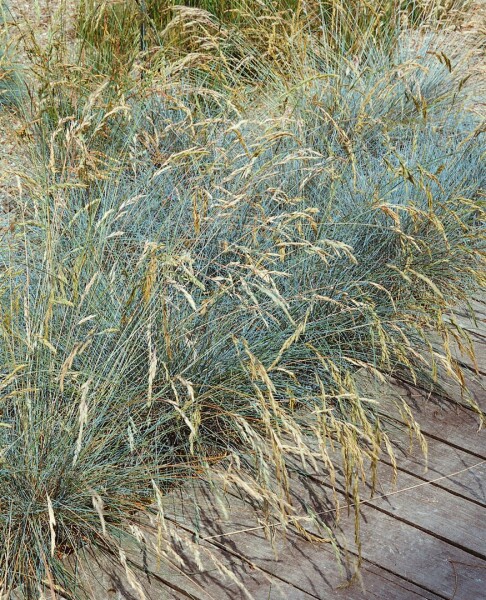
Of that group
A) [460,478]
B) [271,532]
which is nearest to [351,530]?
[271,532]

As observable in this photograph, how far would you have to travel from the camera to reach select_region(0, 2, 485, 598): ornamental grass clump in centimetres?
213

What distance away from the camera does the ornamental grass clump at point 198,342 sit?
7.00ft

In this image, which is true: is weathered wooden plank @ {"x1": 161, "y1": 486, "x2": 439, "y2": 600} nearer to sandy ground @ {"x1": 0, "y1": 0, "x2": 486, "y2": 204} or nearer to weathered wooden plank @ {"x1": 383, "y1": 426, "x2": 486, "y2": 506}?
weathered wooden plank @ {"x1": 383, "y1": 426, "x2": 486, "y2": 506}

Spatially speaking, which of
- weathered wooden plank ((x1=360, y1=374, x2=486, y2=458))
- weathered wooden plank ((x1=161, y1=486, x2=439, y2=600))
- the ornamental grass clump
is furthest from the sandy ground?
weathered wooden plank ((x1=360, y1=374, x2=486, y2=458))

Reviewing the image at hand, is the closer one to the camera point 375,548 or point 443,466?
point 375,548

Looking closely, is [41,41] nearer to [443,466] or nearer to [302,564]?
[443,466]

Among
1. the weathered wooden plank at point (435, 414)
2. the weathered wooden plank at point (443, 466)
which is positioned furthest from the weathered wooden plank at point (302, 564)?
the weathered wooden plank at point (435, 414)

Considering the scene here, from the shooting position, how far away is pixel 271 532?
2.25 m

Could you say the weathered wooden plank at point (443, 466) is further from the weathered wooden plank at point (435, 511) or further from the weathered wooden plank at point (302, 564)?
the weathered wooden plank at point (302, 564)

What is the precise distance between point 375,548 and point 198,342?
726mm

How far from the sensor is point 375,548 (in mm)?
2244

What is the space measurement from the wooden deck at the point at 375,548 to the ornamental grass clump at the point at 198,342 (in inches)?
2.3

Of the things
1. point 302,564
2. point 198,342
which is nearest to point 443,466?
point 302,564

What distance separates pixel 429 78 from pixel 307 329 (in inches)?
85.8
